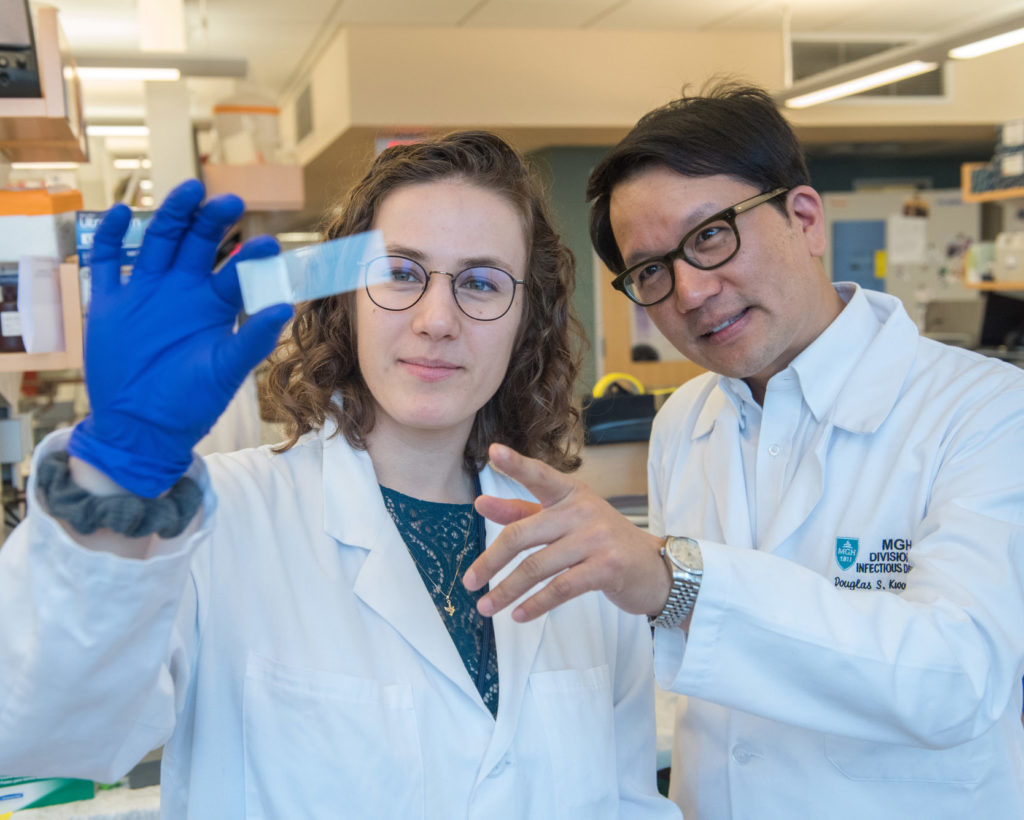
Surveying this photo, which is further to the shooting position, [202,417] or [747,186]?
[747,186]

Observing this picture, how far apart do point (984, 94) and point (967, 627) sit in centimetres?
806

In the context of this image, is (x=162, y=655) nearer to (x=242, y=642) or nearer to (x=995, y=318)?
(x=242, y=642)

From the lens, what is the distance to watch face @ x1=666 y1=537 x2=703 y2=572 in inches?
43.5

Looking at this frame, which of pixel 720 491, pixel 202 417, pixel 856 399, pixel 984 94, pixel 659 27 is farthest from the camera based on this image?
pixel 984 94

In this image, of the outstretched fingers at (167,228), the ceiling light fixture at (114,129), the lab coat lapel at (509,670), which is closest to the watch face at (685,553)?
the lab coat lapel at (509,670)

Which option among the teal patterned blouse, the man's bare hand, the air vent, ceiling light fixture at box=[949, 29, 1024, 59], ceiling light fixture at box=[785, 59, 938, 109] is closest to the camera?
the man's bare hand

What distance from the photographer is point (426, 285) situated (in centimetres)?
127

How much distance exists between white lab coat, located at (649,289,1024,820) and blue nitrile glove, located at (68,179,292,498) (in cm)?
61

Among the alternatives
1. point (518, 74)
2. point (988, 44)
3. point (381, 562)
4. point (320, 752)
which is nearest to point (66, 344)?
point (381, 562)

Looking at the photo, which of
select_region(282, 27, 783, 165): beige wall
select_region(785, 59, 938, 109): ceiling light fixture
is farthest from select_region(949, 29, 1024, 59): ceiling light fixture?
select_region(282, 27, 783, 165): beige wall

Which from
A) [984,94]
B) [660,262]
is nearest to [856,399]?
[660,262]

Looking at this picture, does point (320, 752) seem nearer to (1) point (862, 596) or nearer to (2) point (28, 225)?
(1) point (862, 596)

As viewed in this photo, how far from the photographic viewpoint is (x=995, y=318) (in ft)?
19.8

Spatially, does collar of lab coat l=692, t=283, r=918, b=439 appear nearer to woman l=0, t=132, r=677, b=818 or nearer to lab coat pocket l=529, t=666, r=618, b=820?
woman l=0, t=132, r=677, b=818
